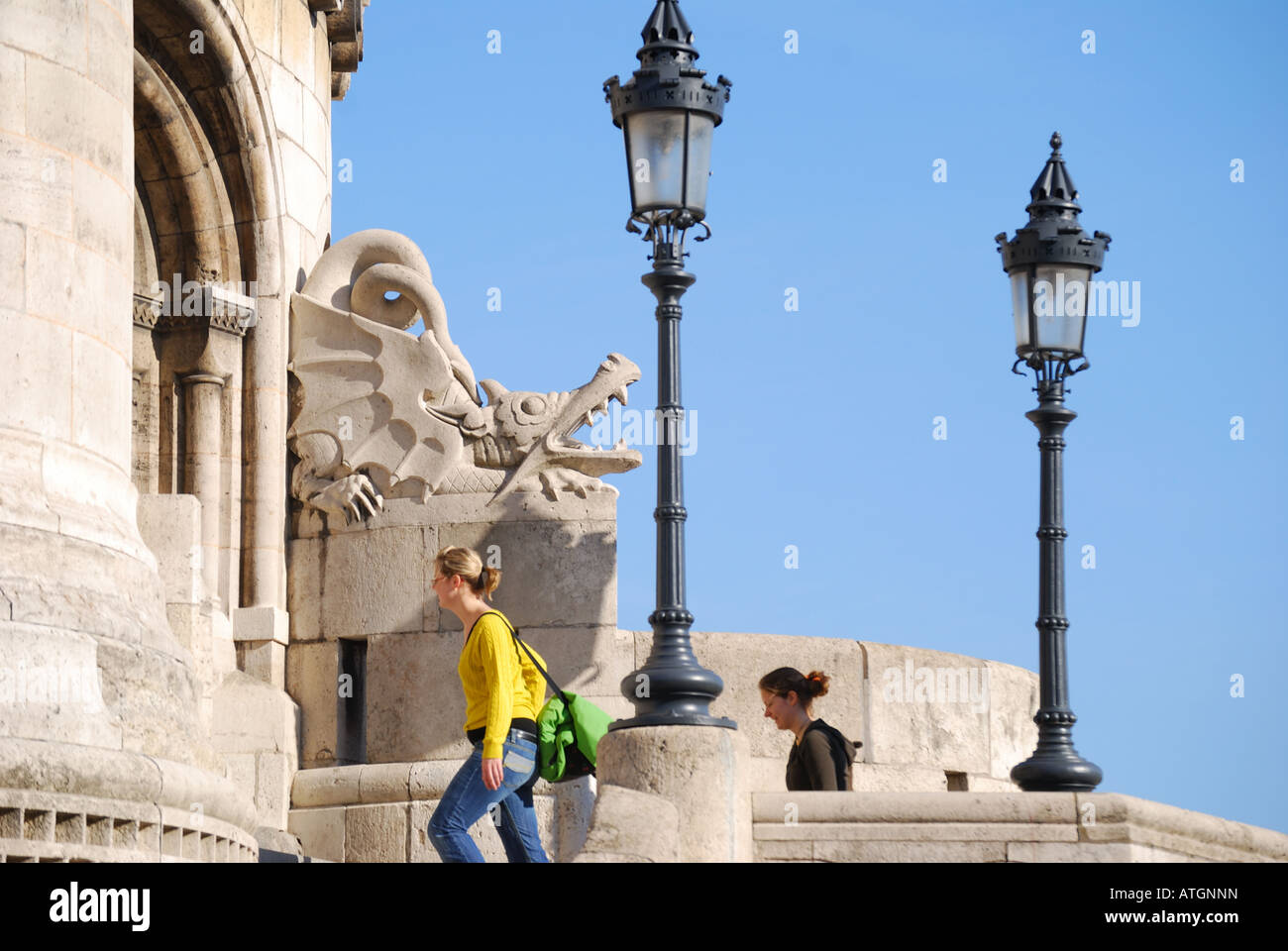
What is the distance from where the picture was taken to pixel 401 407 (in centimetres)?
1528

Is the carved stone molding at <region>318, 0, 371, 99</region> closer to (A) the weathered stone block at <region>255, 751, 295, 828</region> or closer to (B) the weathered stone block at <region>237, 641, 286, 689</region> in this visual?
(B) the weathered stone block at <region>237, 641, 286, 689</region>

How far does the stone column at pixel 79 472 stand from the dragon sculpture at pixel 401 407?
3.83 metres

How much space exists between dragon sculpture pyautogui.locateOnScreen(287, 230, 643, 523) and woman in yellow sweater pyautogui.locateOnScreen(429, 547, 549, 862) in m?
4.49

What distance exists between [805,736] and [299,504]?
16.2 ft

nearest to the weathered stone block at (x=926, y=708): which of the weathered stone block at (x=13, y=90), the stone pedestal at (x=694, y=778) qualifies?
the stone pedestal at (x=694, y=778)

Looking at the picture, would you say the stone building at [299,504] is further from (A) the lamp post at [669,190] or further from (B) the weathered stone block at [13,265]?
(A) the lamp post at [669,190]

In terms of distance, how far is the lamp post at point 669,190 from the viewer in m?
10.9

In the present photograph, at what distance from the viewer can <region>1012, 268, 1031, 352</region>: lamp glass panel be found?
42.4 feet

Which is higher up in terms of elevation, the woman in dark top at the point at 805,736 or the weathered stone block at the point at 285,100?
the weathered stone block at the point at 285,100

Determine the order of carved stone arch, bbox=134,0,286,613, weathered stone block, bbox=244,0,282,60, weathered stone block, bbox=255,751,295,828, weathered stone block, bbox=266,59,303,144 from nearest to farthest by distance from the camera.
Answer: weathered stone block, bbox=255,751,295,828 < carved stone arch, bbox=134,0,286,613 < weathered stone block, bbox=244,0,282,60 < weathered stone block, bbox=266,59,303,144

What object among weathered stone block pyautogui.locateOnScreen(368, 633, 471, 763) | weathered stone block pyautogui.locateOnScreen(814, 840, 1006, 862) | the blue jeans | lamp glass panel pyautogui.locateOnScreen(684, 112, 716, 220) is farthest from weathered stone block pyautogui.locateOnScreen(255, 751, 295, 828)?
lamp glass panel pyautogui.locateOnScreen(684, 112, 716, 220)
